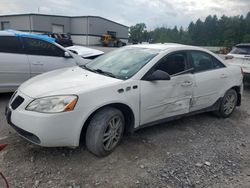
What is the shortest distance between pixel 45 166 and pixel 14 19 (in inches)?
1571

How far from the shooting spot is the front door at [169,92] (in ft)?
11.1

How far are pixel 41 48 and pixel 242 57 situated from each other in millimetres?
5863

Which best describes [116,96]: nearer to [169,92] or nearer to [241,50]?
[169,92]

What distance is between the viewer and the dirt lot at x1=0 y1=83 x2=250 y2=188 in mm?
2666

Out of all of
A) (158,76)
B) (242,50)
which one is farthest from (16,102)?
(242,50)

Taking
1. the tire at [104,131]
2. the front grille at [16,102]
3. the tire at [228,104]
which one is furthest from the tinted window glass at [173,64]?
the front grille at [16,102]

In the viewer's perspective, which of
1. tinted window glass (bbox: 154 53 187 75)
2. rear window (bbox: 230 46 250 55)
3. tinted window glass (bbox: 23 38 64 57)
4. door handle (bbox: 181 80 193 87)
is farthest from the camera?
rear window (bbox: 230 46 250 55)

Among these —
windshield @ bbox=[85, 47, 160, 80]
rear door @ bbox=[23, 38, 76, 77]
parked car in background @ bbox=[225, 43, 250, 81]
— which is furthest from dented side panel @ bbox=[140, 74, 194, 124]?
parked car in background @ bbox=[225, 43, 250, 81]

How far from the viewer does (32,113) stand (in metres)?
2.70

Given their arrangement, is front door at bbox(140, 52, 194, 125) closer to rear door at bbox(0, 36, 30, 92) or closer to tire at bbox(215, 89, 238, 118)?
tire at bbox(215, 89, 238, 118)

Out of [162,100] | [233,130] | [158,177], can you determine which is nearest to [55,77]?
[162,100]

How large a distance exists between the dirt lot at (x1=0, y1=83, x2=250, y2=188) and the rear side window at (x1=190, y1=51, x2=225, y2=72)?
1.18 meters

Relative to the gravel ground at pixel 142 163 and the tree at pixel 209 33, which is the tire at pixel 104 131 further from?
the tree at pixel 209 33

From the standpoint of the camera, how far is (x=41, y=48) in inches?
216
